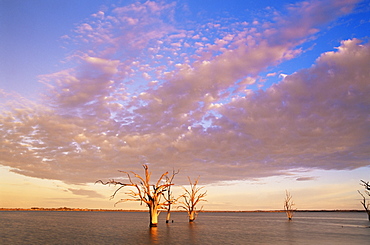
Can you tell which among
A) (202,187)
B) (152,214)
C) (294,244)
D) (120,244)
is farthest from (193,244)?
(202,187)

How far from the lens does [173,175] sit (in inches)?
1624

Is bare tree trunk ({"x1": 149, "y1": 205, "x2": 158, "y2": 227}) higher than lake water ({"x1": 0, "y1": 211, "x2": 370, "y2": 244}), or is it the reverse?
bare tree trunk ({"x1": 149, "y1": 205, "x2": 158, "y2": 227})

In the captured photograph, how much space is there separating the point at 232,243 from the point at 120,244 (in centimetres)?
922

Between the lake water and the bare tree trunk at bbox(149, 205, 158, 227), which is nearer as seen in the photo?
the lake water

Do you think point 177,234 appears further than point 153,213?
No

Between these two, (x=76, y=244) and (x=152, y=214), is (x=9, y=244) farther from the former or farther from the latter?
(x=152, y=214)

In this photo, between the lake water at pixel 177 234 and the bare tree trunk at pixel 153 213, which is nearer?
the lake water at pixel 177 234

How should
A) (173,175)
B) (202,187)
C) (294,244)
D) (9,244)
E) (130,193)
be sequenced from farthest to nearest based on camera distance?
1. (202,187)
2. (173,175)
3. (130,193)
4. (294,244)
5. (9,244)

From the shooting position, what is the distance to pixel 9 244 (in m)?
23.0

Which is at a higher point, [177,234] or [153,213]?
[153,213]

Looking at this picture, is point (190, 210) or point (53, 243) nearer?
point (53, 243)

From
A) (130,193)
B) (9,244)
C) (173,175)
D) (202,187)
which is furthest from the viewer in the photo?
(202,187)

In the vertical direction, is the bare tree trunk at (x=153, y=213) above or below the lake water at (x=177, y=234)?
above

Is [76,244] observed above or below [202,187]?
below
